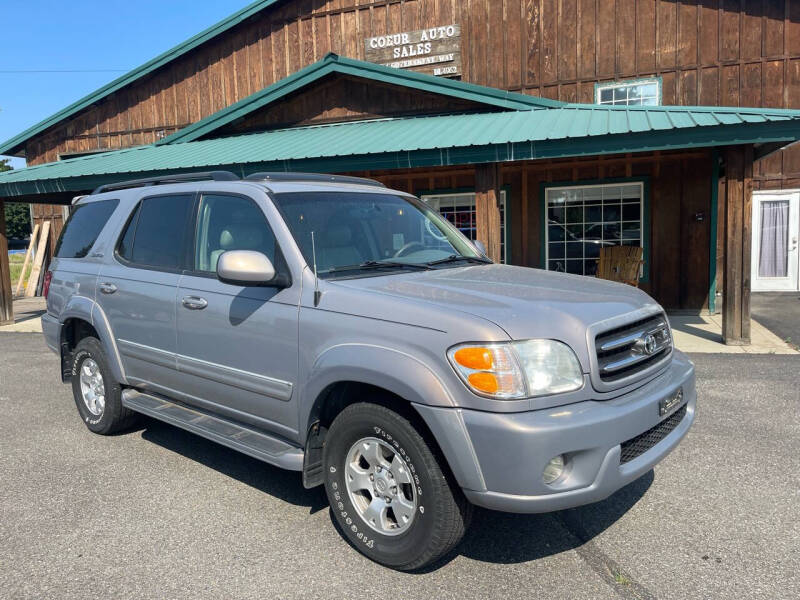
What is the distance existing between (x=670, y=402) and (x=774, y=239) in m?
13.7

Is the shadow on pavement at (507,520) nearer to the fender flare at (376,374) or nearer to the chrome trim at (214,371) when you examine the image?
the chrome trim at (214,371)

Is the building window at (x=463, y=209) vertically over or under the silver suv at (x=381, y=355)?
over

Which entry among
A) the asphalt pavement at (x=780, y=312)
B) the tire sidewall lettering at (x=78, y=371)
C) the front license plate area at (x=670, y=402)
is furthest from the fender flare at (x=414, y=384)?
the asphalt pavement at (x=780, y=312)

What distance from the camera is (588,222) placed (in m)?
12.5

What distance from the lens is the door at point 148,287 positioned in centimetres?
420

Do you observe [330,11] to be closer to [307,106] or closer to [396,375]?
[307,106]

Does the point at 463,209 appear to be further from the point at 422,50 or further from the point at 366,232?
the point at 366,232

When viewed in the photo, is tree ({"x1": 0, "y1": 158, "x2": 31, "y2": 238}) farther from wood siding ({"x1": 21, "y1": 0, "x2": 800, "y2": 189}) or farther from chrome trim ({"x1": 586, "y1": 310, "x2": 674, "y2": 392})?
chrome trim ({"x1": 586, "y1": 310, "x2": 674, "y2": 392})

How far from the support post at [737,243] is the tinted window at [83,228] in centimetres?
771

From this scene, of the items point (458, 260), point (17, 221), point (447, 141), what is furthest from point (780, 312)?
point (17, 221)

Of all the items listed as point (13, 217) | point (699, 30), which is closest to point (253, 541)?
point (699, 30)

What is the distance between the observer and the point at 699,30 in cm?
1262

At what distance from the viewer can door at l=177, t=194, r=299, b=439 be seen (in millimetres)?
3410

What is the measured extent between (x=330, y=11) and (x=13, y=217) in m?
57.6
